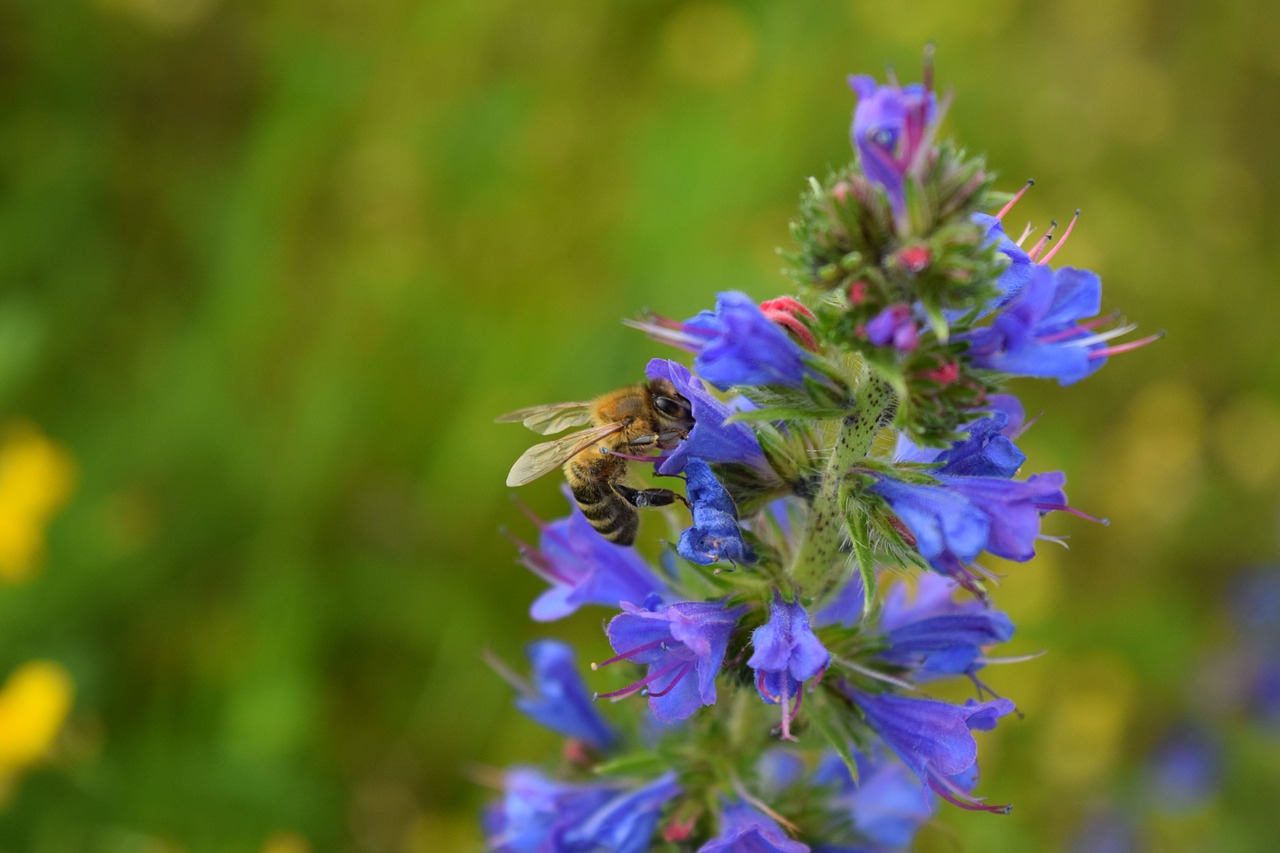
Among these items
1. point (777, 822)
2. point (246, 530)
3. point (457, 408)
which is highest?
point (777, 822)

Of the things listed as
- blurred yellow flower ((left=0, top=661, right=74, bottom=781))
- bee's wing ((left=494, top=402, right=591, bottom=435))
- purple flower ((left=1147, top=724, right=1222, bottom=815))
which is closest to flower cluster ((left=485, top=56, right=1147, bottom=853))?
bee's wing ((left=494, top=402, right=591, bottom=435))

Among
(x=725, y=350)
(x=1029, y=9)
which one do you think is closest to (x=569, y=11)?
(x=1029, y=9)

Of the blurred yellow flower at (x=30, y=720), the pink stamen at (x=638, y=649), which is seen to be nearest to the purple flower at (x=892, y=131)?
the pink stamen at (x=638, y=649)

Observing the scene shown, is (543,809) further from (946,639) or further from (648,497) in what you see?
(946,639)

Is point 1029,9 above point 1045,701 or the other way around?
above

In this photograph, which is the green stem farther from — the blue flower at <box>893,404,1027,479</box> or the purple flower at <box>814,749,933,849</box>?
the purple flower at <box>814,749,933,849</box>

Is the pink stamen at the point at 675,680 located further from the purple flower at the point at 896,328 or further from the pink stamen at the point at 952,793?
the purple flower at the point at 896,328

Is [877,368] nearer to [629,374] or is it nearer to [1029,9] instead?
[629,374]

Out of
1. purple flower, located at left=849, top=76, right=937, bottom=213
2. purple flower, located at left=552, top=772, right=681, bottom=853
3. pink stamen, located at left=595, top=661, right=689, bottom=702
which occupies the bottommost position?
purple flower, located at left=552, top=772, right=681, bottom=853
